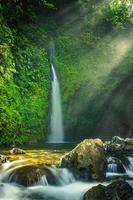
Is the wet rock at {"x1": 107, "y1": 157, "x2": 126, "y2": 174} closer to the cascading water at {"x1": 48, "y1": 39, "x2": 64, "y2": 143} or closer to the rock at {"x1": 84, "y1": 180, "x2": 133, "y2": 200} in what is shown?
the rock at {"x1": 84, "y1": 180, "x2": 133, "y2": 200}

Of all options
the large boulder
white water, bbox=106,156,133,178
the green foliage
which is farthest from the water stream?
the green foliage

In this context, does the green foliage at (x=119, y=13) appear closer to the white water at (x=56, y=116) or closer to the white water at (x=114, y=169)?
the white water at (x=56, y=116)

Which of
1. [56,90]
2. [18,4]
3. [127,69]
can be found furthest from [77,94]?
[18,4]

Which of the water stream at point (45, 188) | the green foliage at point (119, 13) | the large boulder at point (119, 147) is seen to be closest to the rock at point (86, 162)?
the water stream at point (45, 188)

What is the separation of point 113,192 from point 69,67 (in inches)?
519

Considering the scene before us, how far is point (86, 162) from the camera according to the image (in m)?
A: 12.9

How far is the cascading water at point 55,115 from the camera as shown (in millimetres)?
20975

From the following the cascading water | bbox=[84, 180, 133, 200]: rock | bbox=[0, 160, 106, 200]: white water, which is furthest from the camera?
the cascading water

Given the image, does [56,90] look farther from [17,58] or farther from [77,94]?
[17,58]

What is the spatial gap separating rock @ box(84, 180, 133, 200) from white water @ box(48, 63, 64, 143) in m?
10.1

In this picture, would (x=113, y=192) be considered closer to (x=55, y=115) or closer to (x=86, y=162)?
(x=86, y=162)

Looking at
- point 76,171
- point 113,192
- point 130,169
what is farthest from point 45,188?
point 130,169

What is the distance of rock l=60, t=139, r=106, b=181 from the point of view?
12758 mm

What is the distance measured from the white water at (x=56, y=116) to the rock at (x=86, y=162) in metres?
7.50
